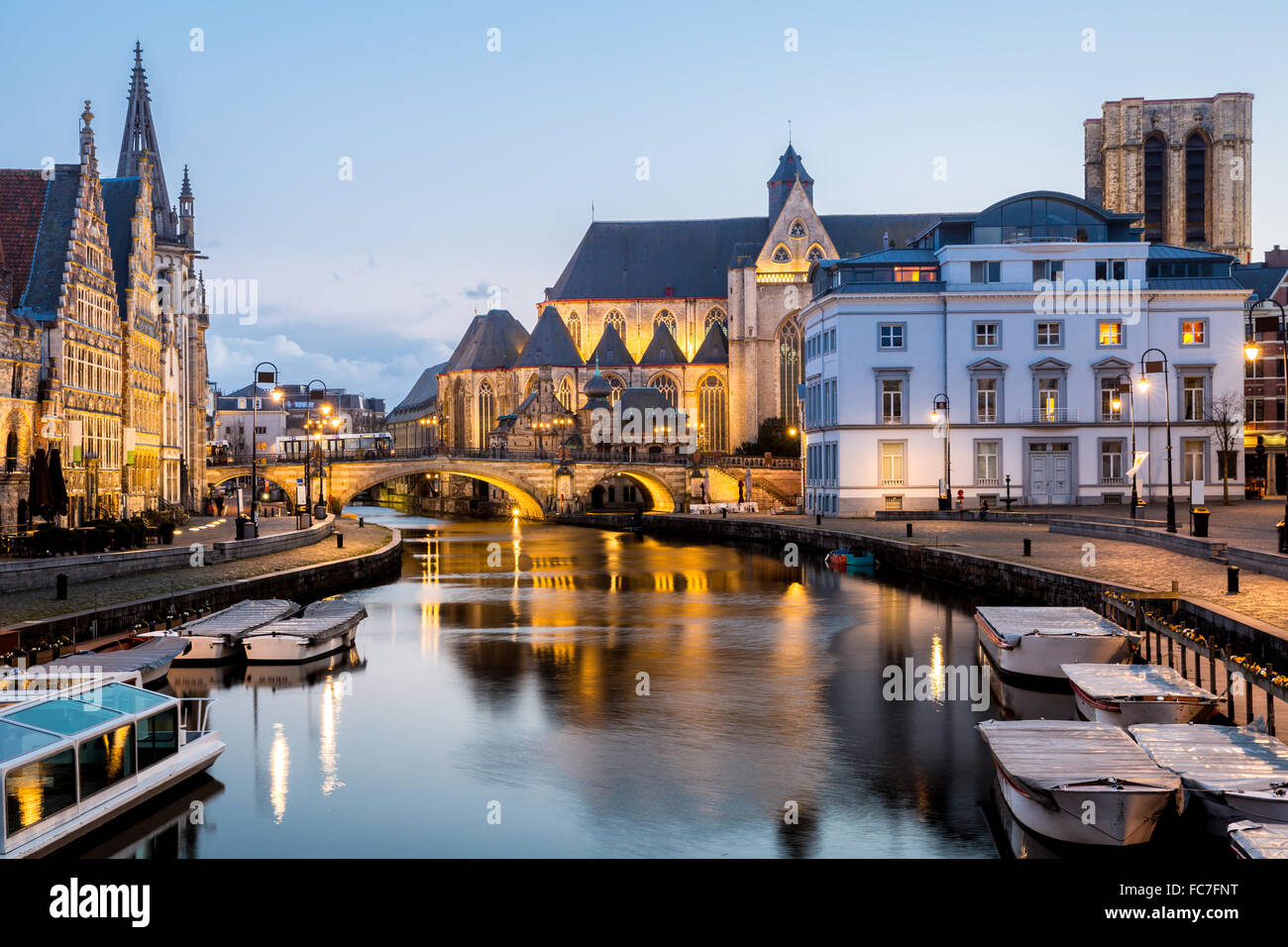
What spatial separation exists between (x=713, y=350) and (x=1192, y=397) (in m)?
61.8

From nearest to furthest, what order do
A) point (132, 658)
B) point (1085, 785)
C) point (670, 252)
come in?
point (1085, 785) < point (132, 658) < point (670, 252)

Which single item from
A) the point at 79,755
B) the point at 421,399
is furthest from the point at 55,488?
the point at 421,399

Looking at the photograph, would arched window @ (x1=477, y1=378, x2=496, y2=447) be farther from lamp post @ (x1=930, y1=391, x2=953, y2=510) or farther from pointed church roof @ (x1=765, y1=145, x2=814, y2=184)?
lamp post @ (x1=930, y1=391, x2=953, y2=510)

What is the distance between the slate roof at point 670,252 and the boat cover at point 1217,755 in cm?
10706

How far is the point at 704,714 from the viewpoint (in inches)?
989

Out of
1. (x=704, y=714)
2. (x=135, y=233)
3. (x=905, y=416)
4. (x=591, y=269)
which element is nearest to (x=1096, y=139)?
(x=591, y=269)

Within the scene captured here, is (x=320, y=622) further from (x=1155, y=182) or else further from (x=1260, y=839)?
(x=1155, y=182)

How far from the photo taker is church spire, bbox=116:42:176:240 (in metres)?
69.8

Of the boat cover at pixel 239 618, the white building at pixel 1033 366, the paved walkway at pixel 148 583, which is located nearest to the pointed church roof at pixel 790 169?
the white building at pixel 1033 366

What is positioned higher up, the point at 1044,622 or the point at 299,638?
the point at 1044,622

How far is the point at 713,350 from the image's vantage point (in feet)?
395

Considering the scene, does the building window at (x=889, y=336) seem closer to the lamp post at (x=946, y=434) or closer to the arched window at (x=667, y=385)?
the lamp post at (x=946, y=434)
